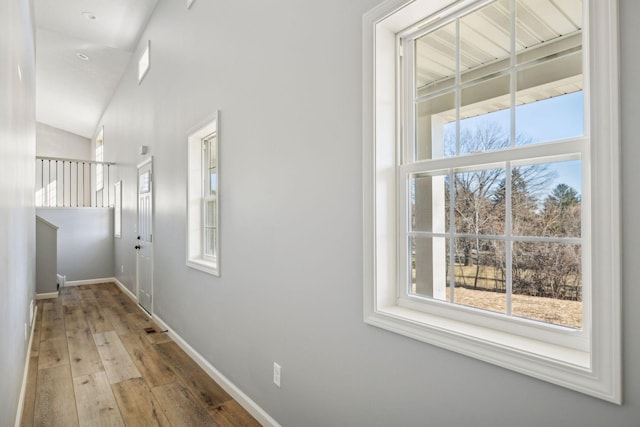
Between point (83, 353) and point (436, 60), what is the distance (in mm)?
3967

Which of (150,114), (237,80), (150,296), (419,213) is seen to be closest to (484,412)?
(419,213)

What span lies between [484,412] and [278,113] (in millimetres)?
1752

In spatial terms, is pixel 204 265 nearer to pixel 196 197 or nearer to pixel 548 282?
pixel 196 197

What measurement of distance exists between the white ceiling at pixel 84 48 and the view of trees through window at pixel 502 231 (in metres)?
4.65

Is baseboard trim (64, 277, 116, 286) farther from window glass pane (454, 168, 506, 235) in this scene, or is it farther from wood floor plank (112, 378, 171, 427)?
window glass pane (454, 168, 506, 235)

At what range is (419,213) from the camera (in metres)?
1.54

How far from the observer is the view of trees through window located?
112 cm

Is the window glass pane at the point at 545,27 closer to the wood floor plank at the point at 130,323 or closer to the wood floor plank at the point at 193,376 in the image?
the wood floor plank at the point at 193,376

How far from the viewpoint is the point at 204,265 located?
312 cm

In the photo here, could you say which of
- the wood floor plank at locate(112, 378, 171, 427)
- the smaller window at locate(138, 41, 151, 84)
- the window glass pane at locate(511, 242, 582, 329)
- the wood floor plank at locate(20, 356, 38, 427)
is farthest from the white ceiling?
the window glass pane at locate(511, 242, 582, 329)

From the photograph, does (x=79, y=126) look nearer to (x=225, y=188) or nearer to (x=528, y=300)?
(x=225, y=188)

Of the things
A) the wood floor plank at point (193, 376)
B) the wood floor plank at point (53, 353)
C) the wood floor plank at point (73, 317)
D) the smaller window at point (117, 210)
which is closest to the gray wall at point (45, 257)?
the wood floor plank at point (73, 317)

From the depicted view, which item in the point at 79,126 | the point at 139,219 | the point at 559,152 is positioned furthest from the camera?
the point at 79,126

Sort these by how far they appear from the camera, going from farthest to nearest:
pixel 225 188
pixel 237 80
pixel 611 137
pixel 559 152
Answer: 1. pixel 225 188
2. pixel 237 80
3. pixel 559 152
4. pixel 611 137
